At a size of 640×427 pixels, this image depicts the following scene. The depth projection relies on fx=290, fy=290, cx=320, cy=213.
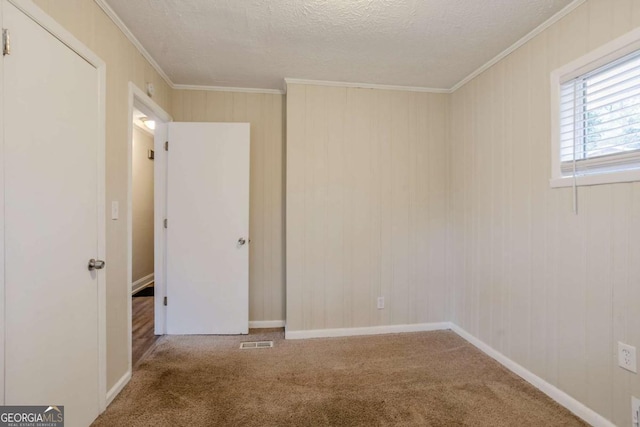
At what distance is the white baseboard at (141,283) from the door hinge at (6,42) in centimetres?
385

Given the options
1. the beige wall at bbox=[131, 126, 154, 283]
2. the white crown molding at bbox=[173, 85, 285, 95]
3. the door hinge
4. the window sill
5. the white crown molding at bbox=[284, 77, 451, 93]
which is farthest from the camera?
the beige wall at bbox=[131, 126, 154, 283]

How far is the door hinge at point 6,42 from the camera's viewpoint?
3.72ft

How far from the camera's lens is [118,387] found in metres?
1.94

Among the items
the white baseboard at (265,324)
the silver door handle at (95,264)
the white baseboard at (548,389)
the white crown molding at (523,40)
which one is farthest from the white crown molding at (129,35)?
the white baseboard at (548,389)

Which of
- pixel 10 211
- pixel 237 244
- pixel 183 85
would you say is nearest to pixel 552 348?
pixel 237 244

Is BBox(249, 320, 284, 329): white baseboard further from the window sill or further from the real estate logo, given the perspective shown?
the window sill

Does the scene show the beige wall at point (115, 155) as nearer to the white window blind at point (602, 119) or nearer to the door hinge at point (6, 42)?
the door hinge at point (6, 42)

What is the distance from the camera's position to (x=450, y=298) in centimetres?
304

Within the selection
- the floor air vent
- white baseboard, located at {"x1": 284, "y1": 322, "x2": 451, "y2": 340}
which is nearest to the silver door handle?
the floor air vent

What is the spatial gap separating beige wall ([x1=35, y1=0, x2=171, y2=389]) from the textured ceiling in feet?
0.63

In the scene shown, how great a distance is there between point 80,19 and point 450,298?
3612mm

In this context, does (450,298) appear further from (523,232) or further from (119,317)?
(119,317)

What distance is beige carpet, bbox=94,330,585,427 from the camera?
5.64 ft

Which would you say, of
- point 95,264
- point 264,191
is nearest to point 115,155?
point 95,264
